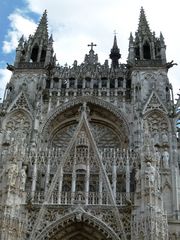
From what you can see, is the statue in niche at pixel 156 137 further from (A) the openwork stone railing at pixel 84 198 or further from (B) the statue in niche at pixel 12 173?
(B) the statue in niche at pixel 12 173

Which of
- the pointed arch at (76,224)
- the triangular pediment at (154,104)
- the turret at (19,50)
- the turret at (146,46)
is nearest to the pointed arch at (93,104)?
the triangular pediment at (154,104)

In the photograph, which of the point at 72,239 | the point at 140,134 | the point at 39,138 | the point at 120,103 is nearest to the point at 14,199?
the point at 72,239

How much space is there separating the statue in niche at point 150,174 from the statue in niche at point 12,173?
5267 millimetres

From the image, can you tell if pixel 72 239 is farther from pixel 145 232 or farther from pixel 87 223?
pixel 145 232

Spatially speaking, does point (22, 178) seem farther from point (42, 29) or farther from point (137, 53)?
point (42, 29)

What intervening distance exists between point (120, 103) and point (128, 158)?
14.1ft

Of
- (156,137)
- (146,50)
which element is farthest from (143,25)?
(156,137)

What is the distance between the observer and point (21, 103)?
2023 centimetres

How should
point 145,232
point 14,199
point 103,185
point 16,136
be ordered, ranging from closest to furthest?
1. point 145,232
2. point 14,199
3. point 103,185
4. point 16,136

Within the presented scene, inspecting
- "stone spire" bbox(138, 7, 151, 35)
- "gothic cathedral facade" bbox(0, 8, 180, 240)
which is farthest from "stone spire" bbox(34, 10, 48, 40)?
"stone spire" bbox(138, 7, 151, 35)

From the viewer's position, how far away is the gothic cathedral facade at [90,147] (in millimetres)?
14844

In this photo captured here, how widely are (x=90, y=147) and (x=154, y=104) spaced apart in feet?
14.5

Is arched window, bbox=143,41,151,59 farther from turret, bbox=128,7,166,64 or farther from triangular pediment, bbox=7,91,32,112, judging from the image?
triangular pediment, bbox=7,91,32,112

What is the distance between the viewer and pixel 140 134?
18.2 metres
